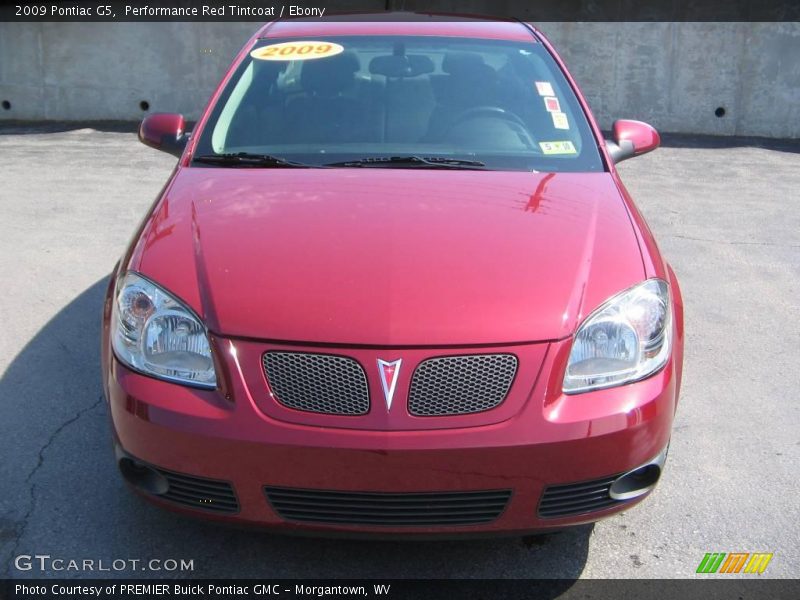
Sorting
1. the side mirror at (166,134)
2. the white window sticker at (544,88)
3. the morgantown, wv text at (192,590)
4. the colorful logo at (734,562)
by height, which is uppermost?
the white window sticker at (544,88)

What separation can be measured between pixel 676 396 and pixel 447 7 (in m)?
9.84

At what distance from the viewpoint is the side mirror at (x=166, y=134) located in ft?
13.5

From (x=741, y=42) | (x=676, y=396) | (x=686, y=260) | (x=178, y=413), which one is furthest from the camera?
(x=741, y=42)

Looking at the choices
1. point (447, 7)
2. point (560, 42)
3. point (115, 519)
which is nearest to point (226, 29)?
point (447, 7)

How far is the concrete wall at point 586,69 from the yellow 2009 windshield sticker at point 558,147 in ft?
27.4

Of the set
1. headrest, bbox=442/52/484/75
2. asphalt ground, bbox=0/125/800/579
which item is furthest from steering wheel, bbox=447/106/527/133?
asphalt ground, bbox=0/125/800/579

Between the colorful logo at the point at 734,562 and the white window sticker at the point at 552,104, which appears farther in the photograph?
the white window sticker at the point at 552,104

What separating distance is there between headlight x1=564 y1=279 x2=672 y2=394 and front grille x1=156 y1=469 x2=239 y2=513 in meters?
0.97

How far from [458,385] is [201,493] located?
30.5 inches

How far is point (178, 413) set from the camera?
2.39 meters

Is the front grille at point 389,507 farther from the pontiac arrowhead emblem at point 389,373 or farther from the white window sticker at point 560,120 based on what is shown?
the white window sticker at point 560,120

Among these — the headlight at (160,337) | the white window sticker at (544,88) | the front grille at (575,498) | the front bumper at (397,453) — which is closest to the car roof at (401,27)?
the white window sticker at (544,88)

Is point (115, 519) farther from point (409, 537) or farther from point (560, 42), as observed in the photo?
point (560, 42)

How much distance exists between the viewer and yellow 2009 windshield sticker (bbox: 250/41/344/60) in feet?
13.2
